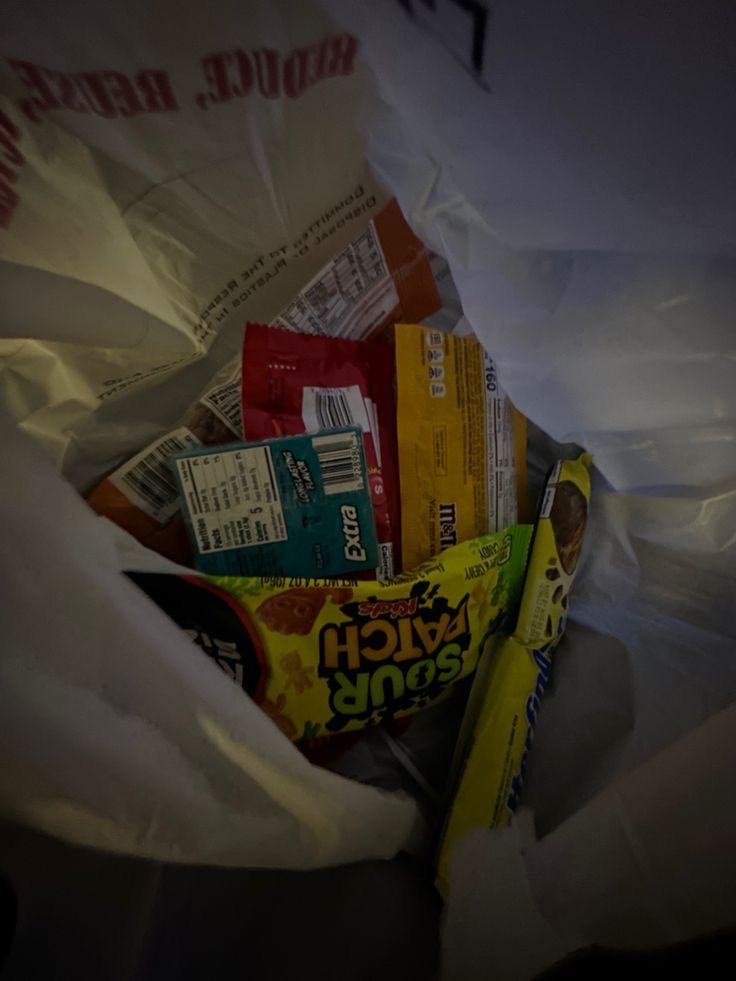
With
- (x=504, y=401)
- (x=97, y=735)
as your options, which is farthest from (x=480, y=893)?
(x=504, y=401)

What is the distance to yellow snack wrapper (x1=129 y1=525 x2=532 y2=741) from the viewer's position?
1.26ft

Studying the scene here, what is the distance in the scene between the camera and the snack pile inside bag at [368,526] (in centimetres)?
40

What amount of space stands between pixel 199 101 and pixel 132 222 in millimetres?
93

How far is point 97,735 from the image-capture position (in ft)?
1.08

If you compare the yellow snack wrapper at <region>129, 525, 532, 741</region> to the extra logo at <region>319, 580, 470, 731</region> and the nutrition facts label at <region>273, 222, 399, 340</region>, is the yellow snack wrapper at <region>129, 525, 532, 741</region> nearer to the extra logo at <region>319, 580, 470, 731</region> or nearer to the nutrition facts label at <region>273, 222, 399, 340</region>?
the extra logo at <region>319, 580, 470, 731</region>

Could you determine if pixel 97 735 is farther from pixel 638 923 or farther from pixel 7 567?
pixel 638 923

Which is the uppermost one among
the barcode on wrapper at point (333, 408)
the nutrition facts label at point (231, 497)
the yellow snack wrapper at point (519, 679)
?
the barcode on wrapper at point (333, 408)

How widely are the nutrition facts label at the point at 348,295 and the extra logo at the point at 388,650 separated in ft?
0.61

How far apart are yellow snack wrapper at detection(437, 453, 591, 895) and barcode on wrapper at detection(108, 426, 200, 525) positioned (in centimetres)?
23

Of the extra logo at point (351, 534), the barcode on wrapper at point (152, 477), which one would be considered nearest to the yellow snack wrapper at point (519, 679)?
the extra logo at point (351, 534)

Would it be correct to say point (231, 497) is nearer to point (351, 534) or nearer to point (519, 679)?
point (351, 534)

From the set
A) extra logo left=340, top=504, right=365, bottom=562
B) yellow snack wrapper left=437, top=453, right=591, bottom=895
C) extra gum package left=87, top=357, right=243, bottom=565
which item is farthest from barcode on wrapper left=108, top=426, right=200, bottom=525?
yellow snack wrapper left=437, top=453, right=591, bottom=895

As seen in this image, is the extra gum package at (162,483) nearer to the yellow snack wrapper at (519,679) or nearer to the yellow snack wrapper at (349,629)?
the yellow snack wrapper at (349,629)

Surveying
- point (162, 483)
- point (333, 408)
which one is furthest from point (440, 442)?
point (162, 483)
